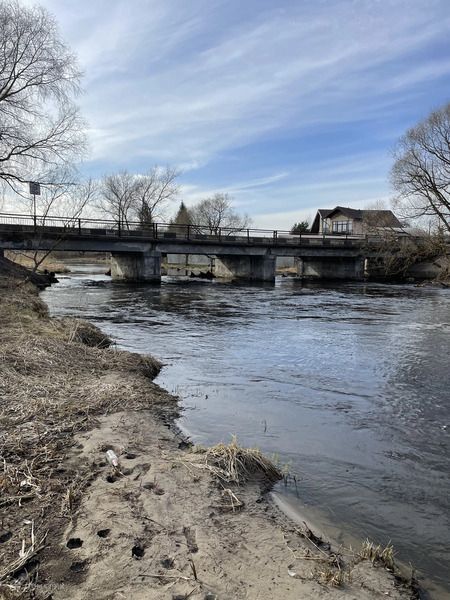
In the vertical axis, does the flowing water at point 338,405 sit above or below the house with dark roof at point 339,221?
below

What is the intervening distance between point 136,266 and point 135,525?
40.5 m

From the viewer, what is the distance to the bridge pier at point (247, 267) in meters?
47.3

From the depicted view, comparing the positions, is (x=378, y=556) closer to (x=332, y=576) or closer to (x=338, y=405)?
(x=332, y=576)

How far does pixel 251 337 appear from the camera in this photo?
15172mm

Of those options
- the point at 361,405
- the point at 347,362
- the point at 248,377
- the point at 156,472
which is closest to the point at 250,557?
the point at 156,472

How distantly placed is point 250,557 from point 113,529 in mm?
1038

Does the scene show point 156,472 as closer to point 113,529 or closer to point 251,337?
point 113,529

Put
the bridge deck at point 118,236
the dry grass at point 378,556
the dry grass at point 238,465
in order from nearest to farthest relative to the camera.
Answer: the dry grass at point 378,556 → the dry grass at point 238,465 → the bridge deck at point 118,236

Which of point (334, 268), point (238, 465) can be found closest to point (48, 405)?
point (238, 465)

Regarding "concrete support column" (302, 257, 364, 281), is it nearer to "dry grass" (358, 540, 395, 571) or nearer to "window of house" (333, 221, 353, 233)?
"window of house" (333, 221, 353, 233)

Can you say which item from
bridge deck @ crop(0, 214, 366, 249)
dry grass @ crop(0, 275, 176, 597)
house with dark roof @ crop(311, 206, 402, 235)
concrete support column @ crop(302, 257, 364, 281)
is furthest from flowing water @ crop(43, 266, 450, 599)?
house with dark roof @ crop(311, 206, 402, 235)

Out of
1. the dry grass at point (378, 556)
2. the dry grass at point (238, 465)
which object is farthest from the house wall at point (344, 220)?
the dry grass at point (378, 556)

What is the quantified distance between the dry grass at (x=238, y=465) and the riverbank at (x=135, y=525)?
97 mm

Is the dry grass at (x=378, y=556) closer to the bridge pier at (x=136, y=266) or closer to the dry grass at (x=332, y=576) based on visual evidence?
the dry grass at (x=332, y=576)
